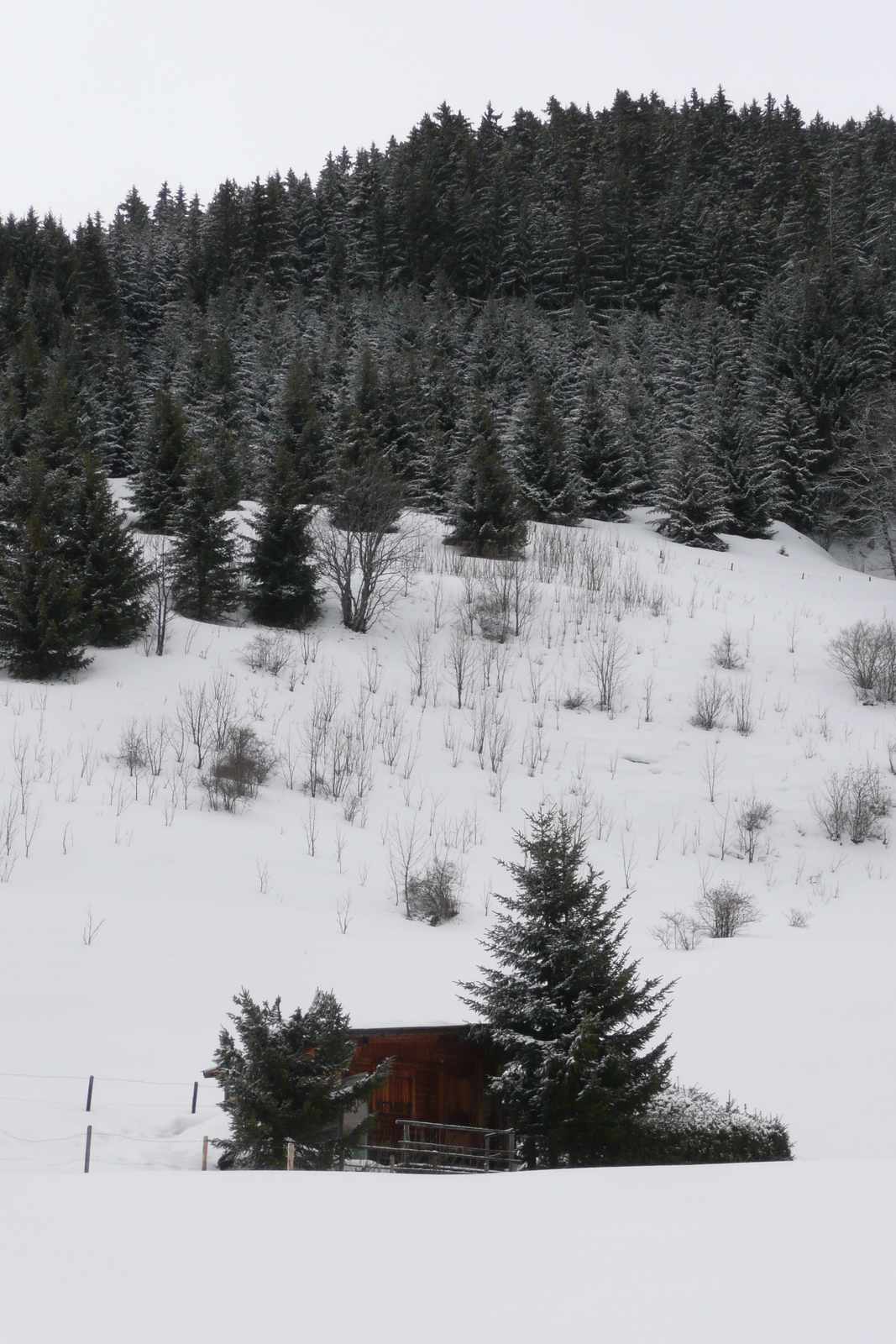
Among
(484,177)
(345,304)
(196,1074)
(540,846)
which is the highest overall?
(484,177)

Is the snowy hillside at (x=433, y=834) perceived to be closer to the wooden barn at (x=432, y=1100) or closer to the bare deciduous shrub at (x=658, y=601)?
the bare deciduous shrub at (x=658, y=601)

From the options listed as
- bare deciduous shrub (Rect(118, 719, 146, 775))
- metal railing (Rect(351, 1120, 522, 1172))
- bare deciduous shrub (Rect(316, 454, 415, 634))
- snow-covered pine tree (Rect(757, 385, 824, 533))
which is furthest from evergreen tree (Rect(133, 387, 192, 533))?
snow-covered pine tree (Rect(757, 385, 824, 533))

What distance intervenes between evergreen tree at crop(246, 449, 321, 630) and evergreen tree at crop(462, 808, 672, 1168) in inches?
701

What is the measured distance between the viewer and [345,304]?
57500mm

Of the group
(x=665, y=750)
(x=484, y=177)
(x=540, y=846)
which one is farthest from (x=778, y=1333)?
(x=484, y=177)

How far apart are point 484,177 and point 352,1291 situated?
233ft

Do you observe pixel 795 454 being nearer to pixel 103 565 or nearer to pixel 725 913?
pixel 725 913

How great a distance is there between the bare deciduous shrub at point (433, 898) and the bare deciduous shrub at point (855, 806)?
9.20 m

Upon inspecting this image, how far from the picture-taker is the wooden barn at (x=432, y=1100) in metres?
11.1

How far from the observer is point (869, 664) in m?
27.2

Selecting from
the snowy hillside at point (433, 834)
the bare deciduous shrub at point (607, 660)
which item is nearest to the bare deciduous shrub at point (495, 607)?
the snowy hillside at point (433, 834)

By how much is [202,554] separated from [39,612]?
18.1 ft

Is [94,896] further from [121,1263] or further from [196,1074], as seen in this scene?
[121,1263]

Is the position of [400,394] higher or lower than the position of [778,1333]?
higher
